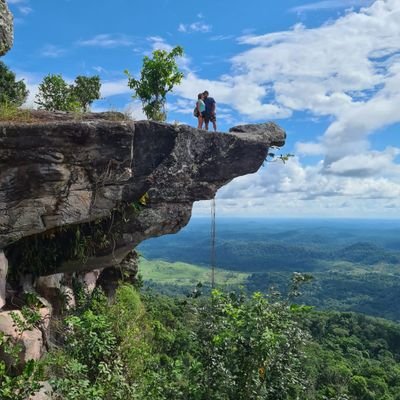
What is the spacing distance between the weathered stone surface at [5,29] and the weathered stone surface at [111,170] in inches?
117

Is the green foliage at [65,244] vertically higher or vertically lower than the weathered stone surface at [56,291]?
higher

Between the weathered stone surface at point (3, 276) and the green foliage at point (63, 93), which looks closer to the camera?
the weathered stone surface at point (3, 276)

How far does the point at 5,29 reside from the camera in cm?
1320

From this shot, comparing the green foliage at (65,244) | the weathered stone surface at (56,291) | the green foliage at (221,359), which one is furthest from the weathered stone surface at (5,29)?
the green foliage at (221,359)

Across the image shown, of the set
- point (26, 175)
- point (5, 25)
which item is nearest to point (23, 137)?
point (26, 175)

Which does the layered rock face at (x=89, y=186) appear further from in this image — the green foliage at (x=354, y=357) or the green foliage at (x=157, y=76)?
the green foliage at (x=354, y=357)

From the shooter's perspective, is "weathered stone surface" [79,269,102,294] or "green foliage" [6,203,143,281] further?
"weathered stone surface" [79,269,102,294]

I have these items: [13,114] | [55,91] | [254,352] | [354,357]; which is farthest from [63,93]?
[354,357]

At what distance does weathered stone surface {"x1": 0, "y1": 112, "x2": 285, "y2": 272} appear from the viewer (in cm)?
1056

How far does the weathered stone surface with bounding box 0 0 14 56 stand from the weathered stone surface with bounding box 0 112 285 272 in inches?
117

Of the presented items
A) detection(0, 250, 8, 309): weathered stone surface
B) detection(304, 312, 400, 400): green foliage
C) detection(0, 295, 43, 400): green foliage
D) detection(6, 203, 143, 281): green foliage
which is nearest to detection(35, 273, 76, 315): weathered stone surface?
detection(6, 203, 143, 281): green foliage

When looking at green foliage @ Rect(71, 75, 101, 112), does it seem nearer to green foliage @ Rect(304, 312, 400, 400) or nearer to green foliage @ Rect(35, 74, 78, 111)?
green foliage @ Rect(35, 74, 78, 111)

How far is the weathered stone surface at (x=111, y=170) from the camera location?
10562 millimetres

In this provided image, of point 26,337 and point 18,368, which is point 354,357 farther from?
point 18,368
